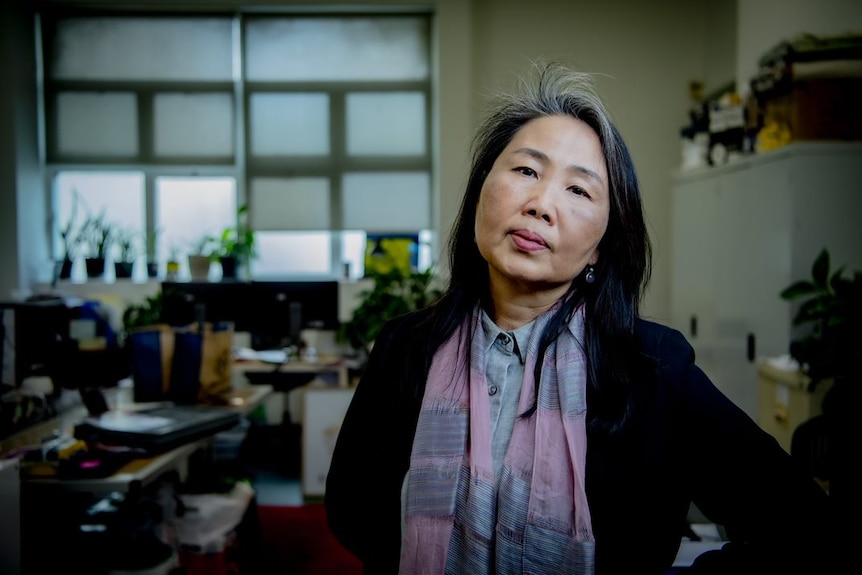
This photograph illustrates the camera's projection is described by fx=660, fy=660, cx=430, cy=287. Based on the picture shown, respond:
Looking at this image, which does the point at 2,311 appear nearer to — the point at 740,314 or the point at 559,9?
the point at 740,314

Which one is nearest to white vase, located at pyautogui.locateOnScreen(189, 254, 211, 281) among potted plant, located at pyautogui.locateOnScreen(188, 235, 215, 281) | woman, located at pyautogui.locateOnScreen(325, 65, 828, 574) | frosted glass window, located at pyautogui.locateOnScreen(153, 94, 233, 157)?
potted plant, located at pyautogui.locateOnScreen(188, 235, 215, 281)

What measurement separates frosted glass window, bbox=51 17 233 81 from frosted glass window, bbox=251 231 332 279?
4.39ft

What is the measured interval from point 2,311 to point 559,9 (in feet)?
14.5

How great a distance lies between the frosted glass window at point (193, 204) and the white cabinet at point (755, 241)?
3.55 metres

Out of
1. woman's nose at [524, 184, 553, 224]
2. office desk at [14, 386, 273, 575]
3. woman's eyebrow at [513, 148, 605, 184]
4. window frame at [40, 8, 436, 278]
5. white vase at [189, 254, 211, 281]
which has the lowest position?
office desk at [14, 386, 273, 575]

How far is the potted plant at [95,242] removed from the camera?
5.18 metres

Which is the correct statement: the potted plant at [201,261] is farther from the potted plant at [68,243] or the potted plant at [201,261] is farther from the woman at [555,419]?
the woman at [555,419]

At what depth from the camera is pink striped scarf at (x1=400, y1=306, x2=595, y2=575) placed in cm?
89

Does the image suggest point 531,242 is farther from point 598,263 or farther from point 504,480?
point 504,480

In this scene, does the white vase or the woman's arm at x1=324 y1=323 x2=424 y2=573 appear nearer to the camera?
the woman's arm at x1=324 y1=323 x2=424 y2=573

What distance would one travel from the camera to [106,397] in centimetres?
244

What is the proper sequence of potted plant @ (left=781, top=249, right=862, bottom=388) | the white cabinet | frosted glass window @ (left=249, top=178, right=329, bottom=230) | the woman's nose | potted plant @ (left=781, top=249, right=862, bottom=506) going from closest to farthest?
the woman's nose
potted plant @ (left=781, top=249, right=862, bottom=506)
potted plant @ (left=781, top=249, right=862, bottom=388)
the white cabinet
frosted glass window @ (left=249, top=178, right=329, bottom=230)

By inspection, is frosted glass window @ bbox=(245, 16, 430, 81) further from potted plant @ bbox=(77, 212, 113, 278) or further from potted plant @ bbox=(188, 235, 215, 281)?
potted plant @ bbox=(77, 212, 113, 278)

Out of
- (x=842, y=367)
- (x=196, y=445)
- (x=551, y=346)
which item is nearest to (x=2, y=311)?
(x=196, y=445)
